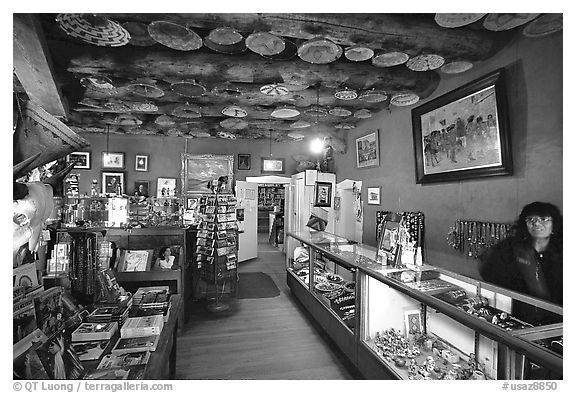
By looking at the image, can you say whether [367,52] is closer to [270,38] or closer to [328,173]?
[270,38]

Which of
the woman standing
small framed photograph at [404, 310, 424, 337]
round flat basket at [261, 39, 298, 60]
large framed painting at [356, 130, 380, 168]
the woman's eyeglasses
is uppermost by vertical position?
round flat basket at [261, 39, 298, 60]

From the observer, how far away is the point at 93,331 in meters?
1.49

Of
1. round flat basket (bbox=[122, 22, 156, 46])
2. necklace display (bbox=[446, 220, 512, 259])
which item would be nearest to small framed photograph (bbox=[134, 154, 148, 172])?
round flat basket (bbox=[122, 22, 156, 46])

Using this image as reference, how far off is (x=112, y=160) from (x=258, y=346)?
279 centimetres

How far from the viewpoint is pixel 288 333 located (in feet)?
9.75

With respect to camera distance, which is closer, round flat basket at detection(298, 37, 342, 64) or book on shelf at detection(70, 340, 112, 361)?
book on shelf at detection(70, 340, 112, 361)

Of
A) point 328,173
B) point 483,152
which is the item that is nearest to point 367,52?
point 483,152

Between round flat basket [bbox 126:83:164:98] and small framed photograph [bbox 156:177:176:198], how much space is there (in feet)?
6.21

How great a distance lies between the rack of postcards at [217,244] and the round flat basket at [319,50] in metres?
2.58

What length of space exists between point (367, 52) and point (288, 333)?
107 inches

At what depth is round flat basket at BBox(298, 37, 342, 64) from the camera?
66.6 inches

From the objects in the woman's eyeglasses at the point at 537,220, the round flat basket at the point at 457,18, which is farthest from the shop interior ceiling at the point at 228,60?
the woman's eyeglasses at the point at 537,220

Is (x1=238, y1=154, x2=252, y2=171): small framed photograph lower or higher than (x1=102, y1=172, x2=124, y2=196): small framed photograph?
higher

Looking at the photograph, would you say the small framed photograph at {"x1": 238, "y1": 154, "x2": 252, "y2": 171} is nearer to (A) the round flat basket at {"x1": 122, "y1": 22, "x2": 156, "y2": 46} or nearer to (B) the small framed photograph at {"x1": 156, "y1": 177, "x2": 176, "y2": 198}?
(B) the small framed photograph at {"x1": 156, "y1": 177, "x2": 176, "y2": 198}
